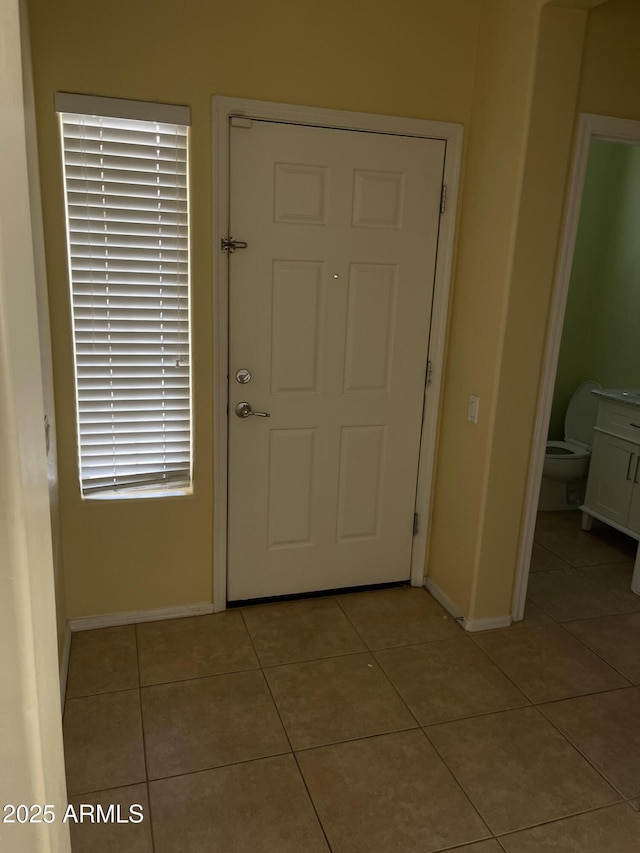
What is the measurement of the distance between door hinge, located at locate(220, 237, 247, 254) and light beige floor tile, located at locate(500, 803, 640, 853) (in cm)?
220

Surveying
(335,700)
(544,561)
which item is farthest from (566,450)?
(335,700)

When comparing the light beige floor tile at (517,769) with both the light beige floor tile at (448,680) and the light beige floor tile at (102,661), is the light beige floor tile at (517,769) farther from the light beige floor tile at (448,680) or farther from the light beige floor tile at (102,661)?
the light beige floor tile at (102,661)

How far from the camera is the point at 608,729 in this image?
228 cm

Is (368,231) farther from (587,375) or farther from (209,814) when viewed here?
(587,375)

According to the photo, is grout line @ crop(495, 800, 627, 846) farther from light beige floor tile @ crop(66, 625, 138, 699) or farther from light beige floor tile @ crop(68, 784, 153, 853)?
light beige floor tile @ crop(66, 625, 138, 699)

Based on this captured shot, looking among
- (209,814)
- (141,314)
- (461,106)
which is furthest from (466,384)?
(209,814)

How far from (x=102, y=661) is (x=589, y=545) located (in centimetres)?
279

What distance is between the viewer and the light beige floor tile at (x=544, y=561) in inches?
138

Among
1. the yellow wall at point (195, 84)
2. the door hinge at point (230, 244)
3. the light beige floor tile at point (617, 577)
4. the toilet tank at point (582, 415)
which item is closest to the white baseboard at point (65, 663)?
the yellow wall at point (195, 84)

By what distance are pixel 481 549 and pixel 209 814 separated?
4.95 ft

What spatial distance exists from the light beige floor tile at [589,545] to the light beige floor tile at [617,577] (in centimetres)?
6

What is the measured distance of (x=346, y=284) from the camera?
276 cm

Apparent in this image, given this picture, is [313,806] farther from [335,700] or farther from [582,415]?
[582,415]

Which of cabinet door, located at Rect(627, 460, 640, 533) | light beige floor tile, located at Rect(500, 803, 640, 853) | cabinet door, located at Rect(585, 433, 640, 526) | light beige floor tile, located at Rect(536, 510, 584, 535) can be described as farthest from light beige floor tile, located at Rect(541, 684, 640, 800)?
light beige floor tile, located at Rect(536, 510, 584, 535)
